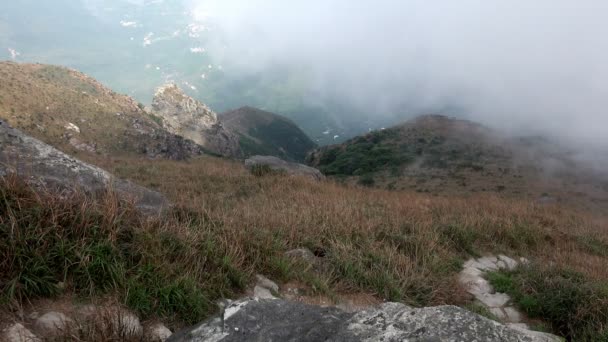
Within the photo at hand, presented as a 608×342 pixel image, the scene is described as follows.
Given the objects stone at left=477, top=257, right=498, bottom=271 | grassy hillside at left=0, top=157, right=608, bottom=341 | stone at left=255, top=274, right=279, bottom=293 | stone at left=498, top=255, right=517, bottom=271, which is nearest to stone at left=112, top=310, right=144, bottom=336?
grassy hillside at left=0, top=157, right=608, bottom=341

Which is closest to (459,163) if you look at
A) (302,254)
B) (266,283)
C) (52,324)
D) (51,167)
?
(302,254)

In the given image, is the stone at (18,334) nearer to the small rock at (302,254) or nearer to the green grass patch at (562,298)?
the small rock at (302,254)

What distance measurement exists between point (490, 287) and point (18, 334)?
5.92 m

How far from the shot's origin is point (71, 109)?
59.6 metres

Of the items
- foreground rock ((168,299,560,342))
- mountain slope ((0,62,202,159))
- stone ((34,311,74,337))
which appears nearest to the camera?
foreground rock ((168,299,560,342))

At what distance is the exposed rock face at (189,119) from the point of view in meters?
116

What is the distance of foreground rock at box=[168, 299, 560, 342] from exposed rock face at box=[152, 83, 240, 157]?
110665mm

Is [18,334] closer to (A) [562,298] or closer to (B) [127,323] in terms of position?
(B) [127,323]

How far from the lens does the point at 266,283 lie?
4.66 m

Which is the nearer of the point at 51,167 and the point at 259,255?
the point at 259,255

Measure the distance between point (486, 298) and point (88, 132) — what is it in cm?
6102

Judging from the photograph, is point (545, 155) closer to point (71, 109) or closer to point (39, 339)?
point (71, 109)

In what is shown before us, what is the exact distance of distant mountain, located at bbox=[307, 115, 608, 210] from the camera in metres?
55.3

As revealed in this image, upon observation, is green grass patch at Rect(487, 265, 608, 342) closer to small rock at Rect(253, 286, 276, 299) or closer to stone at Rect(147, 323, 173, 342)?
small rock at Rect(253, 286, 276, 299)
